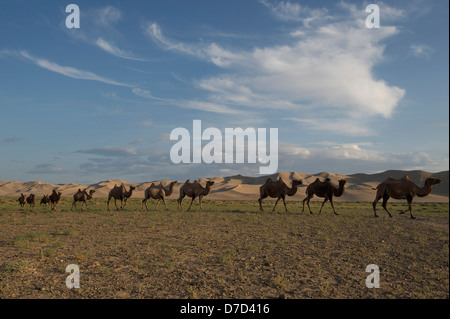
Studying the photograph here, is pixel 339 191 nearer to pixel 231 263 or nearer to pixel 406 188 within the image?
pixel 406 188

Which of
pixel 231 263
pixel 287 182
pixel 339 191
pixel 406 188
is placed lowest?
pixel 231 263

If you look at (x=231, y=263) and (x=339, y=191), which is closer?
(x=231, y=263)

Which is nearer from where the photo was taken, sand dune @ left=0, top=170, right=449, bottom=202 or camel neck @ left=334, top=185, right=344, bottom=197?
camel neck @ left=334, top=185, right=344, bottom=197

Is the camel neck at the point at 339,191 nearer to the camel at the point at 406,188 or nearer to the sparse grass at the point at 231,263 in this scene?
the camel at the point at 406,188

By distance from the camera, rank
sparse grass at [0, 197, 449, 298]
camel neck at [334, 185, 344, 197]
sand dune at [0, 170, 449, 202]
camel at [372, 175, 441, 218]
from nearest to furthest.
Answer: sparse grass at [0, 197, 449, 298] < camel at [372, 175, 441, 218] < camel neck at [334, 185, 344, 197] < sand dune at [0, 170, 449, 202]

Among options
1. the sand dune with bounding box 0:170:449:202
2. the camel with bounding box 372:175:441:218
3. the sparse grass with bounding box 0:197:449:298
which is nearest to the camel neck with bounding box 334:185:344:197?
the camel with bounding box 372:175:441:218

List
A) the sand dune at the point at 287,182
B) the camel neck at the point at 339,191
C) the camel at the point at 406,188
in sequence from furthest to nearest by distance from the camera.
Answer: the sand dune at the point at 287,182 → the camel neck at the point at 339,191 → the camel at the point at 406,188

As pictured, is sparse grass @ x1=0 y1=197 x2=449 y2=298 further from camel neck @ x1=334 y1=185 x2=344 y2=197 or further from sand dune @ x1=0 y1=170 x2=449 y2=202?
sand dune @ x1=0 y1=170 x2=449 y2=202

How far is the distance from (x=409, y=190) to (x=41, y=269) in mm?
18012

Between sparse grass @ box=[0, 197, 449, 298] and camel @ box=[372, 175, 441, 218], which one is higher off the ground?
camel @ box=[372, 175, 441, 218]

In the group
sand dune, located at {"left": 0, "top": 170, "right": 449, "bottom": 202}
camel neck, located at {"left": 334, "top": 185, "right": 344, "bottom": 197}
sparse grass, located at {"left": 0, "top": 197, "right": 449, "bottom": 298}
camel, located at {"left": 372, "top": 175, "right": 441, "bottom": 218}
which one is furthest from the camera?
sand dune, located at {"left": 0, "top": 170, "right": 449, "bottom": 202}

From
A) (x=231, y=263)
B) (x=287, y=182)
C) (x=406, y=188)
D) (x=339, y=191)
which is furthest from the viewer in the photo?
(x=287, y=182)

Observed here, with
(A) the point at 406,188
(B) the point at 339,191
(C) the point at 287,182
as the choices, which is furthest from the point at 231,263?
(C) the point at 287,182

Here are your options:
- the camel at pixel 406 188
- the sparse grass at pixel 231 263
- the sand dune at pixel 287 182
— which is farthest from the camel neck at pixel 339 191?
the sand dune at pixel 287 182
